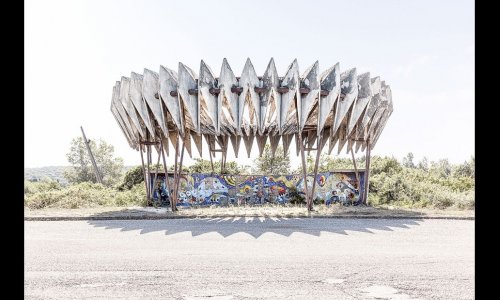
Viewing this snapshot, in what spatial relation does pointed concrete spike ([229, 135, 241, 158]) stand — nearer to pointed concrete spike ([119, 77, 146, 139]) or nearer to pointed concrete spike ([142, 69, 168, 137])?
pointed concrete spike ([119, 77, 146, 139])

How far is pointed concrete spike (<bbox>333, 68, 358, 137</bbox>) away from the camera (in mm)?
18969

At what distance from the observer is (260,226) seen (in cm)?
1440

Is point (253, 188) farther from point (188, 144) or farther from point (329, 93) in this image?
point (329, 93)

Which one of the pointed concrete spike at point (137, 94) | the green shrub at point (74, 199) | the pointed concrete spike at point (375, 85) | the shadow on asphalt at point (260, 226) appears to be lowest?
the green shrub at point (74, 199)

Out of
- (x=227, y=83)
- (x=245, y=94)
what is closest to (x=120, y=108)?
(x=227, y=83)

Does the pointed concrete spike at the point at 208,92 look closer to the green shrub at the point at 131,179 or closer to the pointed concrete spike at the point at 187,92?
the pointed concrete spike at the point at 187,92

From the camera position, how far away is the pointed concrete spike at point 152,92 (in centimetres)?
1889

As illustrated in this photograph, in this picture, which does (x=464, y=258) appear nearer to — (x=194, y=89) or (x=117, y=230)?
(x=117, y=230)

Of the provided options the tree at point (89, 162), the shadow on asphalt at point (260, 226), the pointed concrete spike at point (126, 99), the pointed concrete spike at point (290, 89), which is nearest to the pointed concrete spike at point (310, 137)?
the pointed concrete spike at point (290, 89)

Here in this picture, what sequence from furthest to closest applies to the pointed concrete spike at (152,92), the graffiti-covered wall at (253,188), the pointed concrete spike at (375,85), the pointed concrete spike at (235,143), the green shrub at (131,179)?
the green shrub at (131,179) → the pointed concrete spike at (235,143) → the graffiti-covered wall at (253,188) → the pointed concrete spike at (375,85) → the pointed concrete spike at (152,92)

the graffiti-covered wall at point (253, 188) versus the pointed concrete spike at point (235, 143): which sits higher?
the pointed concrete spike at point (235, 143)

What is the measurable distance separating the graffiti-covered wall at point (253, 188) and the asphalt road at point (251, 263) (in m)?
13.8
